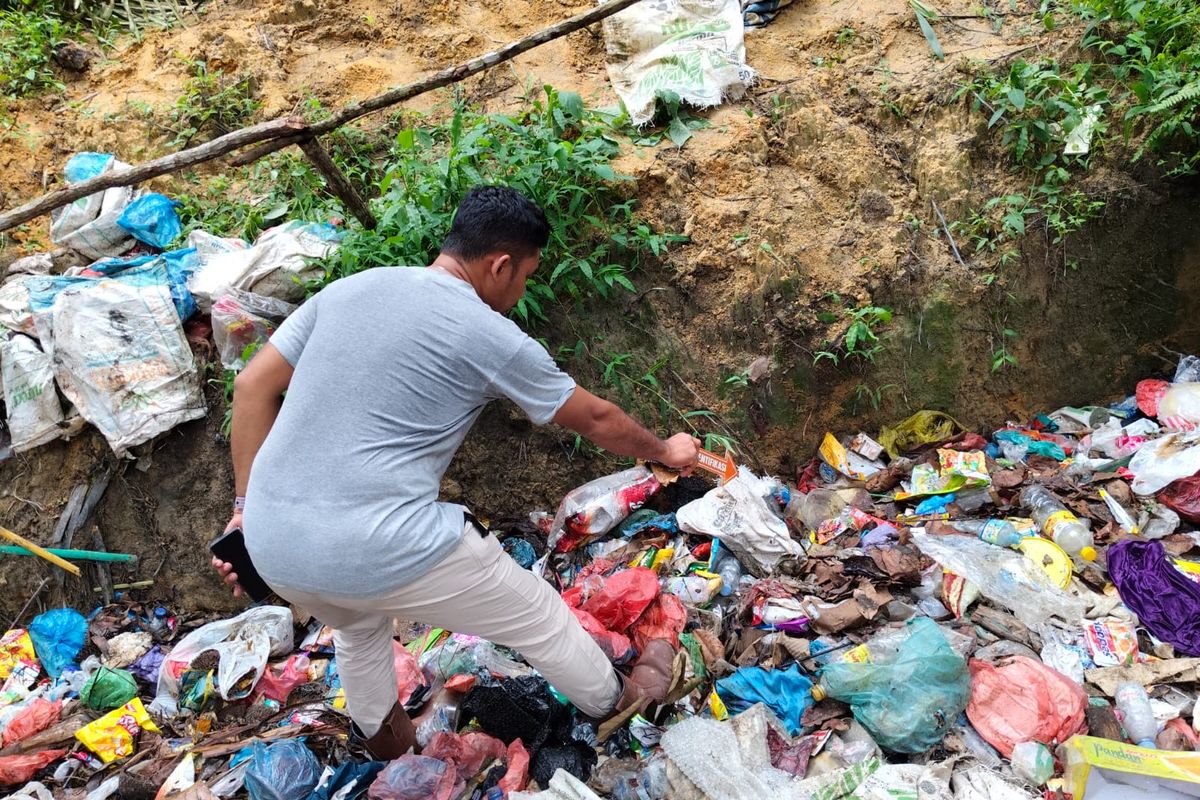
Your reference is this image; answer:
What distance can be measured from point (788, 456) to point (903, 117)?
75.0 inches

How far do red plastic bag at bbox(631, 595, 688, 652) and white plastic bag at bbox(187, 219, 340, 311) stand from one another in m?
2.28

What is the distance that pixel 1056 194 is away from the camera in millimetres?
3953

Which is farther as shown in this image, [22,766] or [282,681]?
[282,681]

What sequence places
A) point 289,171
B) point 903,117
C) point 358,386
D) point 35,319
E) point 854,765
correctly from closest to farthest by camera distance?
point 358,386
point 854,765
point 35,319
point 903,117
point 289,171

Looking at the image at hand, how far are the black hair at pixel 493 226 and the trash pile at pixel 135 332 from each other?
1.87 meters

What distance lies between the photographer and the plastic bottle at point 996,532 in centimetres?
323

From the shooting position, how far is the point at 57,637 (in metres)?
3.87

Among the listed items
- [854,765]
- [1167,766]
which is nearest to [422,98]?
[854,765]

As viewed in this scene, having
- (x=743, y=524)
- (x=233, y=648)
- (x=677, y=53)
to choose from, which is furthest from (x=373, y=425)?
(x=677, y=53)

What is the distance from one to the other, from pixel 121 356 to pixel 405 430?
2.45 metres

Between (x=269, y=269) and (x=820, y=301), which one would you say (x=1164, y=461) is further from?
(x=269, y=269)

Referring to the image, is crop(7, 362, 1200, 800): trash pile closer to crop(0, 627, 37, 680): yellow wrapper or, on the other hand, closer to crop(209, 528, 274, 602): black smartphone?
crop(0, 627, 37, 680): yellow wrapper

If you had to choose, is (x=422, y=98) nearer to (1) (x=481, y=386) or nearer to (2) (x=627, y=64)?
(2) (x=627, y=64)

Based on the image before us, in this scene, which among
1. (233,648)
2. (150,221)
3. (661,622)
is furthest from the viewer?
(150,221)
